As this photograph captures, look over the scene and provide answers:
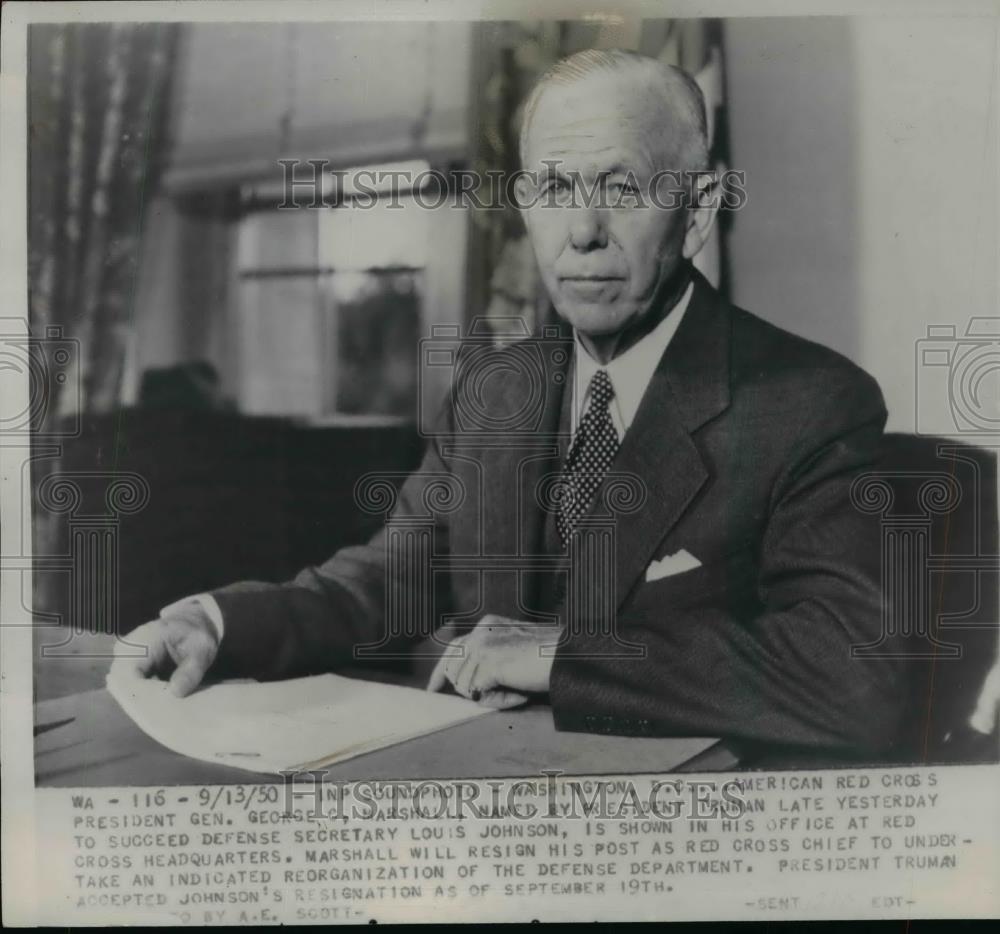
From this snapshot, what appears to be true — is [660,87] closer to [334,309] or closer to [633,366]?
[633,366]

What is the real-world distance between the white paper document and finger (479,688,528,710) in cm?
3

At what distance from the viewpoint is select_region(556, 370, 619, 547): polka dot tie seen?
110 inches

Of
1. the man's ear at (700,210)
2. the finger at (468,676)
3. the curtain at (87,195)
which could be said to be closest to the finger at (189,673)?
the curtain at (87,195)

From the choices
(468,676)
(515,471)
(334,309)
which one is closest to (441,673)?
(468,676)

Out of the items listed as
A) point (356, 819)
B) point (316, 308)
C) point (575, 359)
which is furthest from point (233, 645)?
point (575, 359)

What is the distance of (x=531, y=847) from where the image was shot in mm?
2836

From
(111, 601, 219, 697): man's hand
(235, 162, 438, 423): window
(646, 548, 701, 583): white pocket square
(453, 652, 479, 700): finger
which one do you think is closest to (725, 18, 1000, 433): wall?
(646, 548, 701, 583): white pocket square

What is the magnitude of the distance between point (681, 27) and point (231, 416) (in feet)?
4.81

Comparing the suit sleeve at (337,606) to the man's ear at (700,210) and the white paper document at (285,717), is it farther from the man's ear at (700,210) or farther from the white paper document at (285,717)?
the man's ear at (700,210)

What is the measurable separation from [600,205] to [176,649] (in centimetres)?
151

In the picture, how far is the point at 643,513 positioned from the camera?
109 inches

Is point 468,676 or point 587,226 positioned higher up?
point 587,226

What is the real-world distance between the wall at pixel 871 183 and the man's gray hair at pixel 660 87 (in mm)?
98

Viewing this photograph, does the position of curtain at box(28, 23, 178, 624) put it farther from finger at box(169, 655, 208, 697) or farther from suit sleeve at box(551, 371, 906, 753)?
suit sleeve at box(551, 371, 906, 753)
